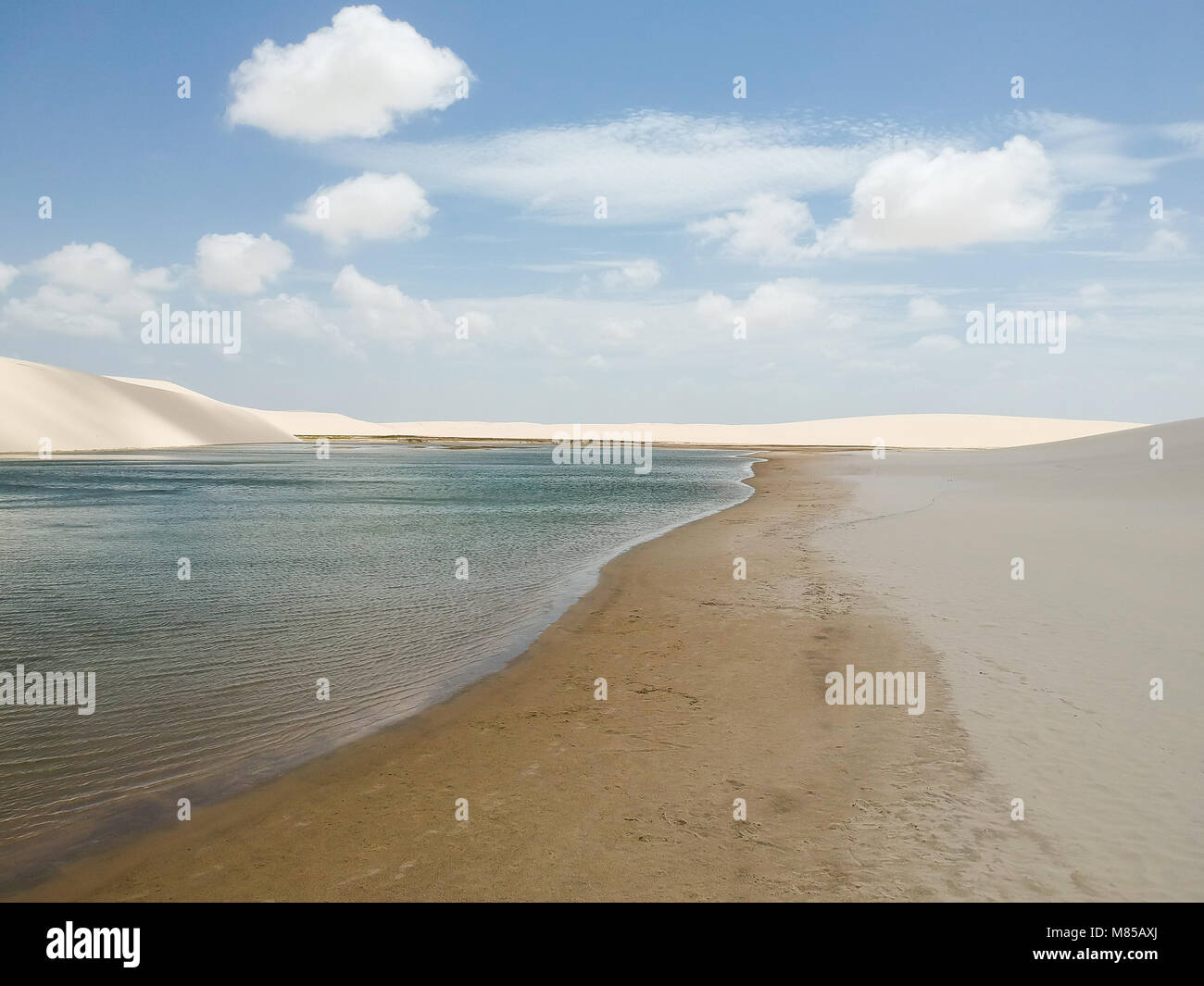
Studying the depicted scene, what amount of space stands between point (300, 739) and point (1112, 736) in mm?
7793

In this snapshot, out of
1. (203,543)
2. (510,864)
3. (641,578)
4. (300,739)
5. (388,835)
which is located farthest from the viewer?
(203,543)

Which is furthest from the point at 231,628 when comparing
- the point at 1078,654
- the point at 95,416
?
the point at 95,416

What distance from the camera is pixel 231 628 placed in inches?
472

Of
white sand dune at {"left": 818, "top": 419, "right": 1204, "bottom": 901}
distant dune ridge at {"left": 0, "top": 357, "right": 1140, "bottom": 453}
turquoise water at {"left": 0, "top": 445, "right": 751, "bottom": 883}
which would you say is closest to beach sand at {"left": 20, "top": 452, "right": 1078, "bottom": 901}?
white sand dune at {"left": 818, "top": 419, "right": 1204, "bottom": 901}

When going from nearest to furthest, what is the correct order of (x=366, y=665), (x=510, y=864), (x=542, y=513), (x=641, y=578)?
(x=510, y=864)
(x=366, y=665)
(x=641, y=578)
(x=542, y=513)

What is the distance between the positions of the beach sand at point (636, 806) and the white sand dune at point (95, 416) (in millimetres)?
106323

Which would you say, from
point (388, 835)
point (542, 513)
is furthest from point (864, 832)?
point (542, 513)

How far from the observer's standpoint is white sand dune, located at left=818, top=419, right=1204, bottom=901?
5250 millimetres

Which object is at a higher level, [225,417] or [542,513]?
[225,417]

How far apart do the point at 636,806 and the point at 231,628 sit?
872cm

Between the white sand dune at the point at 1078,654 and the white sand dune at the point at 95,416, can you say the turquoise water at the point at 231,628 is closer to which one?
the white sand dune at the point at 1078,654

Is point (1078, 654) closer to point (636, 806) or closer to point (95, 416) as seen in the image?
point (636, 806)
